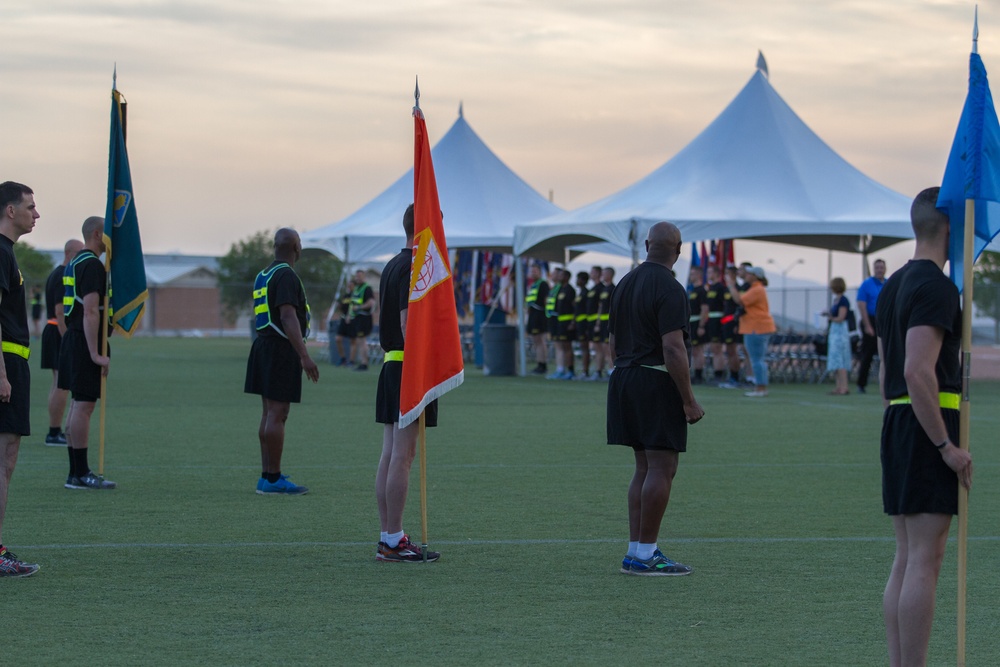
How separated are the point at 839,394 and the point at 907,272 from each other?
16883mm

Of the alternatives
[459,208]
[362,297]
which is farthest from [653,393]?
[459,208]

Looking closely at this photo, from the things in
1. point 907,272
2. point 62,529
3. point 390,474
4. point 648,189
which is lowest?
point 62,529

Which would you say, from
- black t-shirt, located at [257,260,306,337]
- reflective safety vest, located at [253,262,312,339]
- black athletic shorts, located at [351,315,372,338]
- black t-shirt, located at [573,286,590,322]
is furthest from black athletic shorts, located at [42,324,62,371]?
black athletic shorts, located at [351,315,372,338]

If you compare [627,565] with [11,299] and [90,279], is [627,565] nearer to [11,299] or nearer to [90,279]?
[11,299]

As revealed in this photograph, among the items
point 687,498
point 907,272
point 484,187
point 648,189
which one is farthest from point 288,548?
point 484,187

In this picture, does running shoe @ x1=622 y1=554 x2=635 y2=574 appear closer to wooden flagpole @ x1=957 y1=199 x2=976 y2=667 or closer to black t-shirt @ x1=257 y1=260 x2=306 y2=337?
wooden flagpole @ x1=957 y1=199 x2=976 y2=667

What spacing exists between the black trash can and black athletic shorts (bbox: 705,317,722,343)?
16.4 ft

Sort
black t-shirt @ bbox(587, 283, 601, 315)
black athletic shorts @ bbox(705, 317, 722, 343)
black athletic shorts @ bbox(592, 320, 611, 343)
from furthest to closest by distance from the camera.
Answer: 1. black t-shirt @ bbox(587, 283, 601, 315)
2. black athletic shorts @ bbox(592, 320, 611, 343)
3. black athletic shorts @ bbox(705, 317, 722, 343)

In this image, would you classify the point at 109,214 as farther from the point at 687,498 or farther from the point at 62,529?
the point at 687,498

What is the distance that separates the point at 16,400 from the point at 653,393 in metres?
3.30

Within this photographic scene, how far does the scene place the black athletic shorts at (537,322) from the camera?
90.3 feet

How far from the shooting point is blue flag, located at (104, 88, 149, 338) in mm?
10070

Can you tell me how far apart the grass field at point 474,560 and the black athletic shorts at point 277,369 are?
0.76 meters

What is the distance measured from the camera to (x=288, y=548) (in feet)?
25.1
